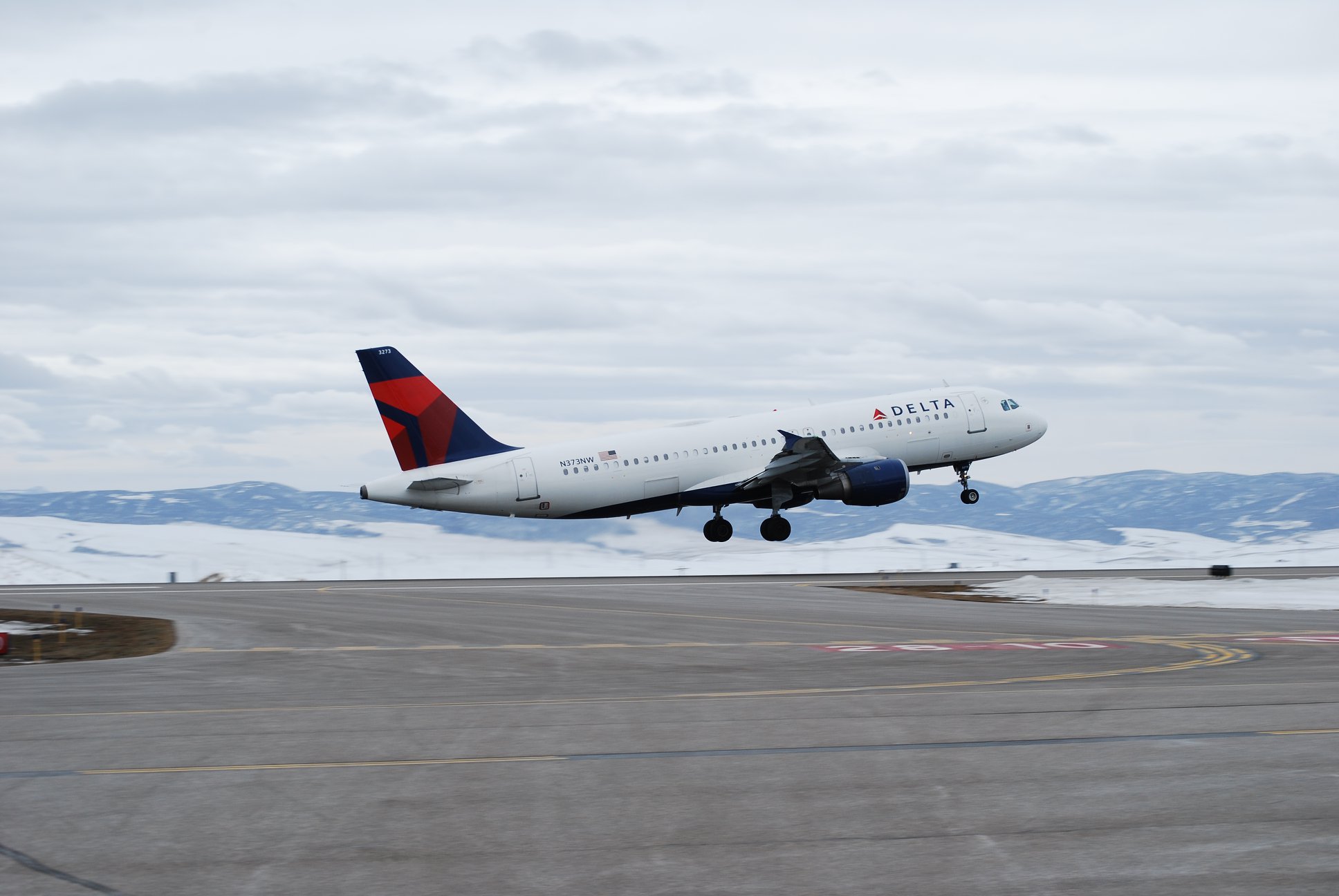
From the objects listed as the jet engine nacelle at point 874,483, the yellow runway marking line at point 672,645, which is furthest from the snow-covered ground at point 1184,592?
the yellow runway marking line at point 672,645

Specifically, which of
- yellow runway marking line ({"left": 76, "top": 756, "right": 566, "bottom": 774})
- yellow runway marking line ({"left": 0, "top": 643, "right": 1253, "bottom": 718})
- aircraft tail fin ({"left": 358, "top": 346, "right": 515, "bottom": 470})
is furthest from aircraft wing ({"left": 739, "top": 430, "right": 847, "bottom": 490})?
yellow runway marking line ({"left": 76, "top": 756, "right": 566, "bottom": 774})

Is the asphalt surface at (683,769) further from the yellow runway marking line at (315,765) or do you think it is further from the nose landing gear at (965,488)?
the nose landing gear at (965,488)

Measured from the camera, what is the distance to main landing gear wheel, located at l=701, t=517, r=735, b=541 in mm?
65438

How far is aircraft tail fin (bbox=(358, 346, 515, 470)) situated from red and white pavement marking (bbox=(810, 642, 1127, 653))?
1283 inches

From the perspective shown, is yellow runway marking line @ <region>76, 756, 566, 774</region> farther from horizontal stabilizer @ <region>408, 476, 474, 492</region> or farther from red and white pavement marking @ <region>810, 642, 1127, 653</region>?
horizontal stabilizer @ <region>408, 476, 474, 492</region>

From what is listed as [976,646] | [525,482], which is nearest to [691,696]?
[976,646]

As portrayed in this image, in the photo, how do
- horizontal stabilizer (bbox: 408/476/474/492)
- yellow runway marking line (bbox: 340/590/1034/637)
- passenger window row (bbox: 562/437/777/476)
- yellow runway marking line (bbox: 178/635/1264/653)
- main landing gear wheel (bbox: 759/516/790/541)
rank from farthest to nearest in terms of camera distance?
main landing gear wheel (bbox: 759/516/790/541), passenger window row (bbox: 562/437/777/476), horizontal stabilizer (bbox: 408/476/474/492), yellow runway marking line (bbox: 340/590/1034/637), yellow runway marking line (bbox: 178/635/1264/653)

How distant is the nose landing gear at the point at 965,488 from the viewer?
63.3m

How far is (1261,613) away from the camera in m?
37.8

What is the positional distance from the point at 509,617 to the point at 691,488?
76.7ft

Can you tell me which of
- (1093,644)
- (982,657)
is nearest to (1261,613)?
(1093,644)

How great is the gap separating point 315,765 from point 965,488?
5347 centimetres

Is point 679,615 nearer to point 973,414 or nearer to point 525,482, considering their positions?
point 525,482

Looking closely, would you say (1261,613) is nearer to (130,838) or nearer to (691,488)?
(691,488)
